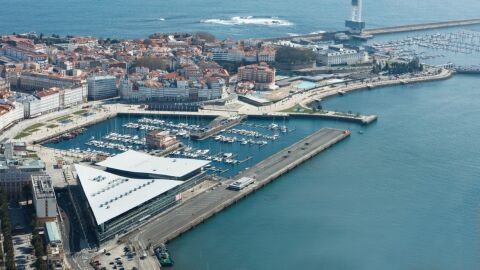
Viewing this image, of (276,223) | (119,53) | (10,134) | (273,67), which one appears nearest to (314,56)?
(273,67)

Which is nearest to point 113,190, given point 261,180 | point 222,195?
point 222,195

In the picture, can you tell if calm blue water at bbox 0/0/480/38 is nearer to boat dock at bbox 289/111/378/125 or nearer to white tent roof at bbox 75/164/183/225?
boat dock at bbox 289/111/378/125

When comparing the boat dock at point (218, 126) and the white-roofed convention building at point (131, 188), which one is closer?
the white-roofed convention building at point (131, 188)

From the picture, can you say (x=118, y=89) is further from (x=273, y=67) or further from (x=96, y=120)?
(x=273, y=67)

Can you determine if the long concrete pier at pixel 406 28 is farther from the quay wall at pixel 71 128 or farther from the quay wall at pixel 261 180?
the quay wall at pixel 261 180

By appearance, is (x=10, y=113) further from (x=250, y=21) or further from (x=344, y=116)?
(x=250, y=21)

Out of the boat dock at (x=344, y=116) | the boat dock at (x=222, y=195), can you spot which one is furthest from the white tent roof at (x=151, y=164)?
the boat dock at (x=344, y=116)
